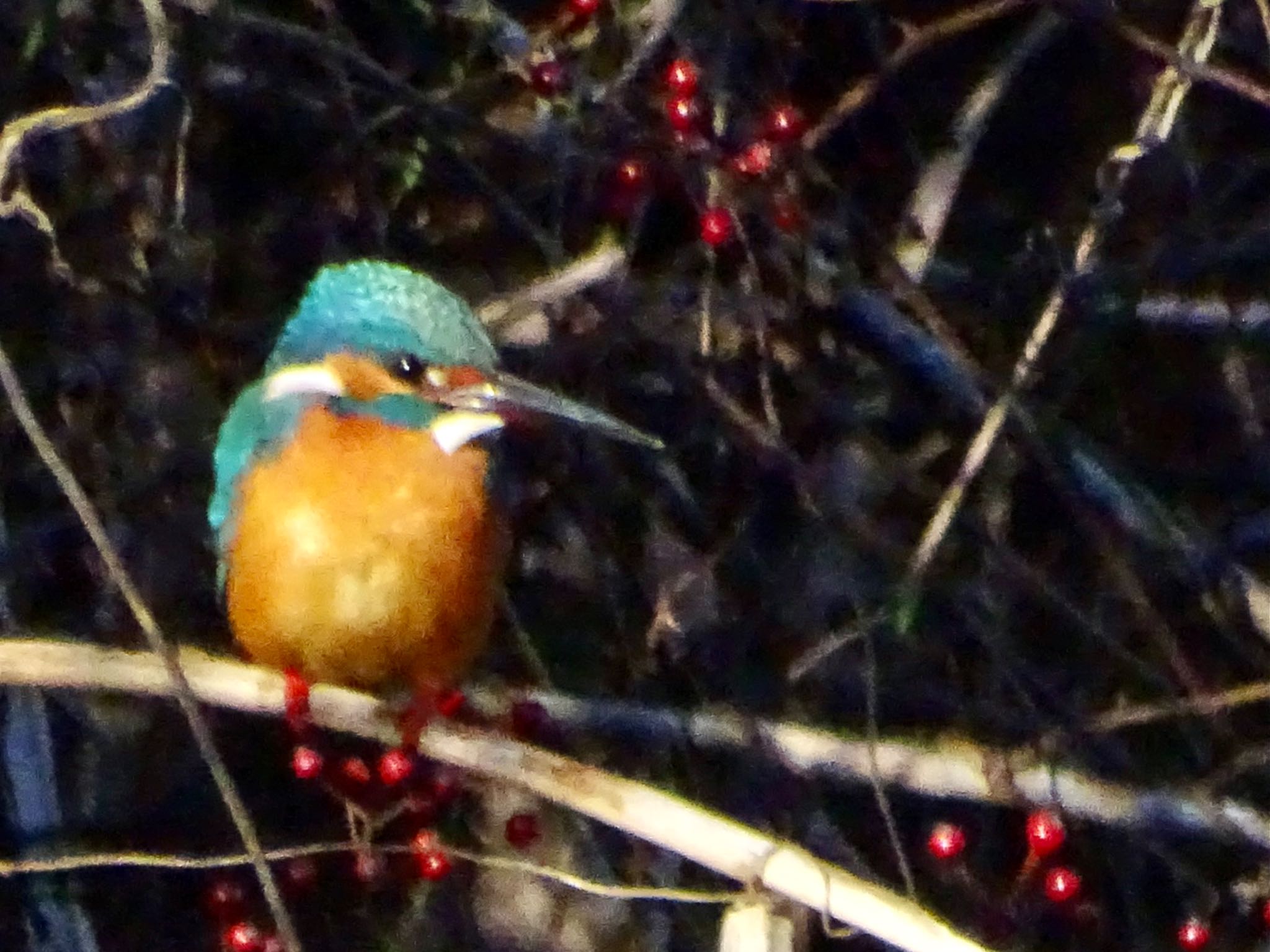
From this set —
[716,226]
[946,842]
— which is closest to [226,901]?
[946,842]

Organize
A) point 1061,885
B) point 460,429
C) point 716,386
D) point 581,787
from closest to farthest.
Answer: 1. point 581,787
2. point 1061,885
3. point 460,429
4. point 716,386

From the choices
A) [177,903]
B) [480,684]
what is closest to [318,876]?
[177,903]

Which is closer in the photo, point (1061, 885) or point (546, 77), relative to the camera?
point (1061, 885)

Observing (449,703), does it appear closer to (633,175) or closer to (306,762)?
(306,762)

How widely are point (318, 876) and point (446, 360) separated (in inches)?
25.2

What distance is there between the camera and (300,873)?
1.40 m

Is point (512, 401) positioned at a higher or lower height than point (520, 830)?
higher

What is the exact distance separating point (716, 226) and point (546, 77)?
0.69ft

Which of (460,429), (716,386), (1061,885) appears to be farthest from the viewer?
(716,386)

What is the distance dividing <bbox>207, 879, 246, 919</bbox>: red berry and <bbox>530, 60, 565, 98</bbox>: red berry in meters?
0.79

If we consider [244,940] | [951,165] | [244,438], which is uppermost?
[951,165]

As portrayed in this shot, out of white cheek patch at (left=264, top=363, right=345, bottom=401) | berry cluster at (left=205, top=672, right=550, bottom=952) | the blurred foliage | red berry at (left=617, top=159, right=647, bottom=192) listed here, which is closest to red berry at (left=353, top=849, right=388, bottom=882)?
berry cluster at (left=205, top=672, right=550, bottom=952)

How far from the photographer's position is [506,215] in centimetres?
163

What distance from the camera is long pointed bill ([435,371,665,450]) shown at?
1.33 metres
